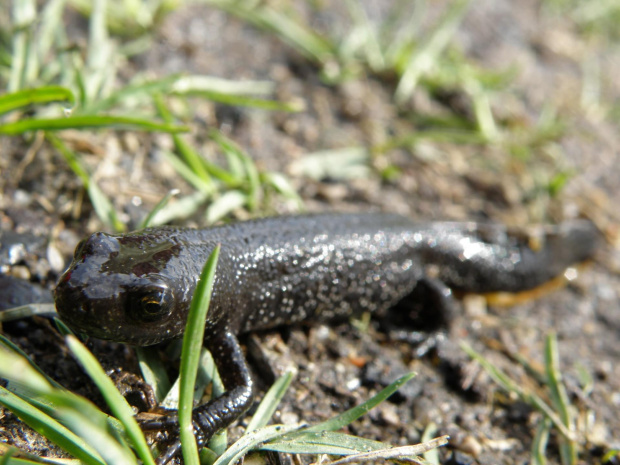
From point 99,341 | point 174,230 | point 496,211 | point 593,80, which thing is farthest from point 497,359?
point 593,80

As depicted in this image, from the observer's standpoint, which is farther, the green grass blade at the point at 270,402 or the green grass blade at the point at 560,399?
the green grass blade at the point at 560,399

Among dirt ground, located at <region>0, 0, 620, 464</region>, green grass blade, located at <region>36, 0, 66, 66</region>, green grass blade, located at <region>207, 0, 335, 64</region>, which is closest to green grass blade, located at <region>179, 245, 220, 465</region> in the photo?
dirt ground, located at <region>0, 0, 620, 464</region>

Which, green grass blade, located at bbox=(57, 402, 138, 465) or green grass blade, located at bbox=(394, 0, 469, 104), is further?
green grass blade, located at bbox=(394, 0, 469, 104)

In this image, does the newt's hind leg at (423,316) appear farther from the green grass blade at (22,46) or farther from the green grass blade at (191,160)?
the green grass blade at (22,46)

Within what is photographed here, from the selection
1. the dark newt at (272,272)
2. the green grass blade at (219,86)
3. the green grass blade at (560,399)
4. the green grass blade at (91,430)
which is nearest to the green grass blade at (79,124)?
the dark newt at (272,272)

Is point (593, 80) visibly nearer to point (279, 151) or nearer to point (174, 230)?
point (279, 151)

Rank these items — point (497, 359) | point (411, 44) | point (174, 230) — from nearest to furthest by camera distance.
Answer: point (174, 230) < point (497, 359) < point (411, 44)

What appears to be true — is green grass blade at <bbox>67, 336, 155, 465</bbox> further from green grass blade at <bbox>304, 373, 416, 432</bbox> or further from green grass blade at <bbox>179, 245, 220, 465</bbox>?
green grass blade at <bbox>304, 373, 416, 432</bbox>
